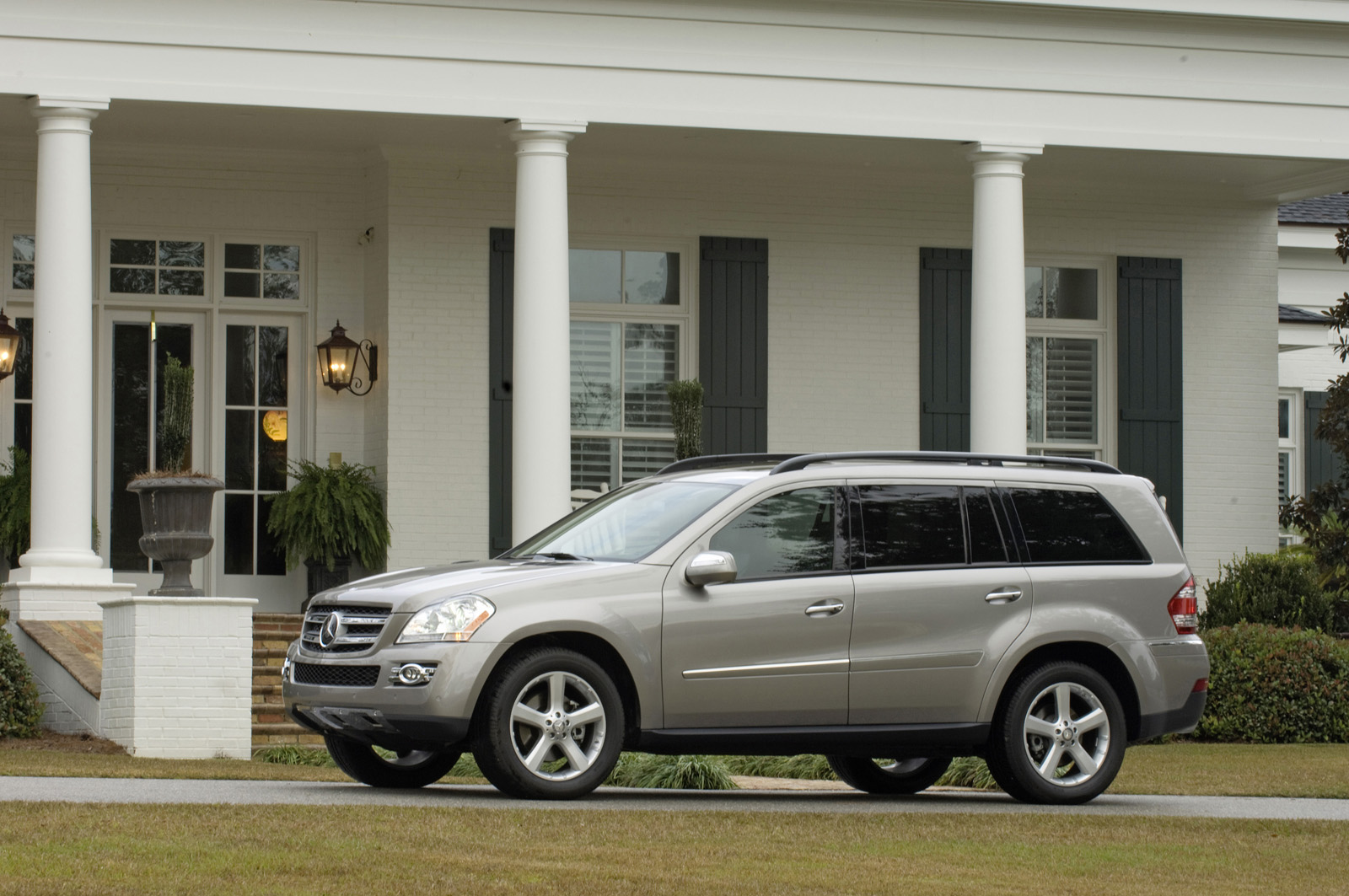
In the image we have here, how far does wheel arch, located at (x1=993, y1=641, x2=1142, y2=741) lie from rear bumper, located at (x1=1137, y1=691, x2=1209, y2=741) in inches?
1.6

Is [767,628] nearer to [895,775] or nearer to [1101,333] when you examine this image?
[895,775]

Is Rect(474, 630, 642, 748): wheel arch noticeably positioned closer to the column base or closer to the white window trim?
the column base

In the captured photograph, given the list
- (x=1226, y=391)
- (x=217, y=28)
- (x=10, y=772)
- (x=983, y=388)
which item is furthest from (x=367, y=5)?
(x=1226, y=391)

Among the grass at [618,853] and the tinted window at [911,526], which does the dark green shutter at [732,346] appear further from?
the grass at [618,853]

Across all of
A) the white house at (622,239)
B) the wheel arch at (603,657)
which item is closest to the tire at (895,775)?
the wheel arch at (603,657)

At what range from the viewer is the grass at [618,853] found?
20.1ft

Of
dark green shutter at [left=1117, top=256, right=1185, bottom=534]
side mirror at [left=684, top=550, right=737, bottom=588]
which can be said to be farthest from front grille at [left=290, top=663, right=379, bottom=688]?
dark green shutter at [left=1117, top=256, right=1185, bottom=534]

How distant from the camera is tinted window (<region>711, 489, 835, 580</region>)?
29.8 ft

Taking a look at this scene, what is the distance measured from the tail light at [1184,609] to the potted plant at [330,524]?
925cm

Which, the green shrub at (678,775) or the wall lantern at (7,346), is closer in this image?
the green shrub at (678,775)

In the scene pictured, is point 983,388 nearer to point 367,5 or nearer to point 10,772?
point 367,5

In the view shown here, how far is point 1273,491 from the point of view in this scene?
20.0m

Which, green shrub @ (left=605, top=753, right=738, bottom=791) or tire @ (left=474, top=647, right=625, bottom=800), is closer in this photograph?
tire @ (left=474, top=647, right=625, bottom=800)

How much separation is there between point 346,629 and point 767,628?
1.95 meters
